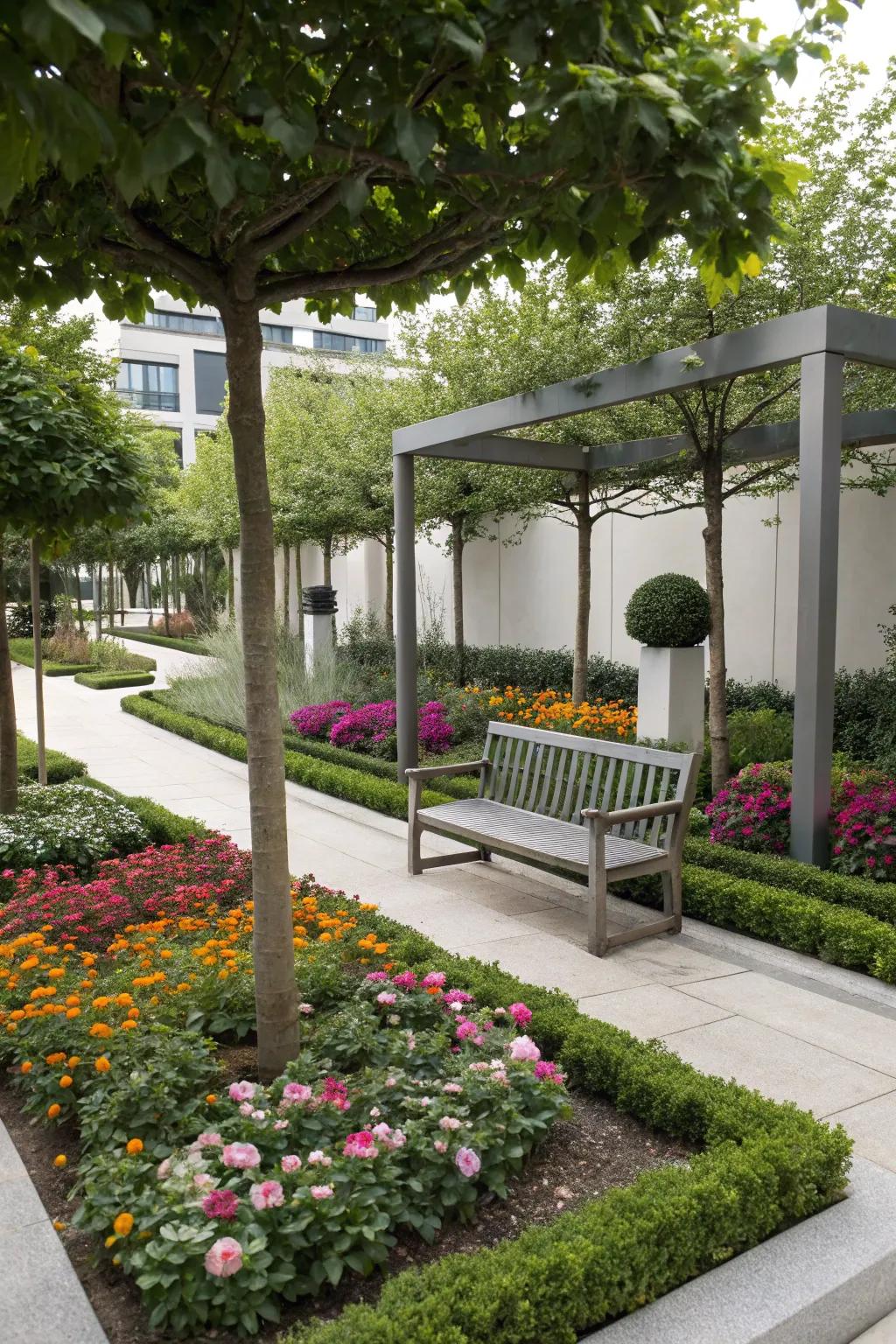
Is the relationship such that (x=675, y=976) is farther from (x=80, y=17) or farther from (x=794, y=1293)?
(x=80, y=17)

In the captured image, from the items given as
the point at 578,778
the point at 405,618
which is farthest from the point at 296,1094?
the point at 405,618

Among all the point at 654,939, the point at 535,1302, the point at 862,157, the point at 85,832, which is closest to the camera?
the point at 535,1302

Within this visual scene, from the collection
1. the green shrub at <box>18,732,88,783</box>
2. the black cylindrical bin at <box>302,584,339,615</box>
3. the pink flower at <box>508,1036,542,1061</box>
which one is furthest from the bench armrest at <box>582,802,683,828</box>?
the black cylindrical bin at <box>302,584,339,615</box>

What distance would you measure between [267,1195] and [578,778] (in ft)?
14.0

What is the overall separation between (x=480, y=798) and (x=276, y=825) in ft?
11.8

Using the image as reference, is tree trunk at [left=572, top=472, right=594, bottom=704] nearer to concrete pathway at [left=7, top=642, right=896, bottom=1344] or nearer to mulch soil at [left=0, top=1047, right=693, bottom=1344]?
concrete pathway at [left=7, top=642, right=896, bottom=1344]

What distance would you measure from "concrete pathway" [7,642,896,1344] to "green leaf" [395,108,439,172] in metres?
2.85

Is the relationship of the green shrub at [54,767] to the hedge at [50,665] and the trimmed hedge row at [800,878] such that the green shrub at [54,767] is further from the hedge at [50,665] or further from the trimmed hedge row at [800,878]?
the hedge at [50,665]

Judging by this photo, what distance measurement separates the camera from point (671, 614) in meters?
7.68

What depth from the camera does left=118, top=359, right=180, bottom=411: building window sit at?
45.3m

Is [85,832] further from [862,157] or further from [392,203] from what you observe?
[862,157]

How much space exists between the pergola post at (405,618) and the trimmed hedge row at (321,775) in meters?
0.34

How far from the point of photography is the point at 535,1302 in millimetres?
2143

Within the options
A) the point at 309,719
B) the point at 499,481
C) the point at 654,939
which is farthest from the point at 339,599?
the point at 654,939
